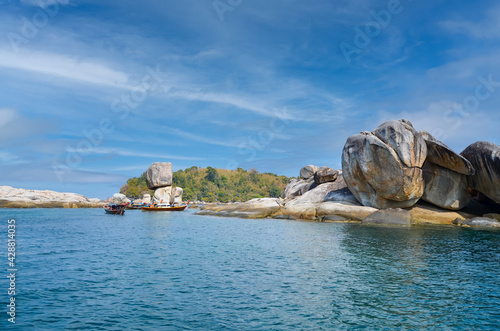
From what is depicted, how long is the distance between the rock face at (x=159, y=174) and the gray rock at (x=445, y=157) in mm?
51661

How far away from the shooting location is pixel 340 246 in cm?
2372

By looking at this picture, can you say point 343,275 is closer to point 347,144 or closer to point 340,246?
point 340,246

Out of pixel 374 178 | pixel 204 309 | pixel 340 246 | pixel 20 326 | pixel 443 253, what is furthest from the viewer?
pixel 374 178

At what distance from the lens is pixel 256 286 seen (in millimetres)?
13734

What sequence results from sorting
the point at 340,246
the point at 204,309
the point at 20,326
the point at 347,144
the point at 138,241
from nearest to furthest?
the point at 20,326, the point at 204,309, the point at 340,246, the point at 138,241, the point at 347,144

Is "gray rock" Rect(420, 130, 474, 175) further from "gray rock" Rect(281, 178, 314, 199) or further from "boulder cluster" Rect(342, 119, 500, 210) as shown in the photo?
"gray rock" Rect(281, 178, 314, 199)

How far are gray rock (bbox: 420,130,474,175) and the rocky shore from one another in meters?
90.5

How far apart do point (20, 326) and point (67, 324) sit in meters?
1.21

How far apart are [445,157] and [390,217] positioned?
888 cm

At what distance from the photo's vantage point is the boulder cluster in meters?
37.6

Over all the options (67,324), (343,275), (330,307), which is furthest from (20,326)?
(343,275)

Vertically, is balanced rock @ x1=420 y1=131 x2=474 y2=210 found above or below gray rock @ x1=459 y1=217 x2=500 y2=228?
above

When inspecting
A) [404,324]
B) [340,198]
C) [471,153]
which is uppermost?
[471,153]

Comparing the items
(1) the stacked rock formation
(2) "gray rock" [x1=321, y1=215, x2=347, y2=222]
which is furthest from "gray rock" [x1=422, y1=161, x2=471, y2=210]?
(1) the stacked rock formation
